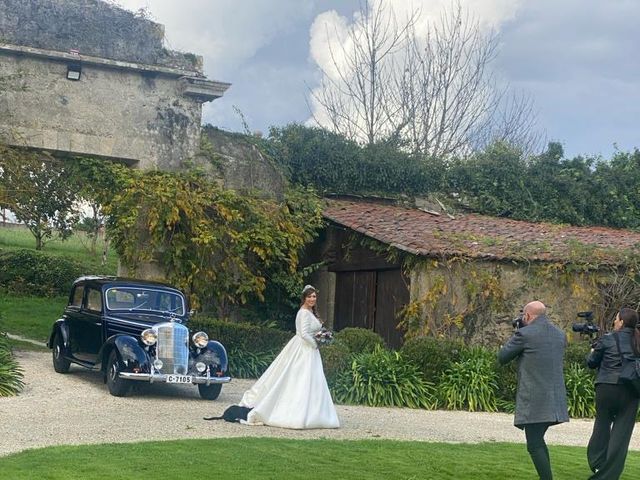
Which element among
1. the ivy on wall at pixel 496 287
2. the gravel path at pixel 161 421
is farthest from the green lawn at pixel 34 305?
the ivy on wall at pixel 496 287

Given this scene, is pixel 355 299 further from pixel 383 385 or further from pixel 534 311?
pixel 534 311

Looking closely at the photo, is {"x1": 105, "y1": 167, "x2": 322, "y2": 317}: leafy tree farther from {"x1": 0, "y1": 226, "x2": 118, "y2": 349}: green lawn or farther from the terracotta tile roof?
{"x1": 0, "y1": 226, "x2": 118, "y2": 349}: green lawn

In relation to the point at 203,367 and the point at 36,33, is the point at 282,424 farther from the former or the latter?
the point at 36,33

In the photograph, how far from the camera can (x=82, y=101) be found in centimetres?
1997

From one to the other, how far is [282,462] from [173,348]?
5251 millimetres

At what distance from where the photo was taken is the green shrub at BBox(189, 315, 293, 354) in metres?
17.5

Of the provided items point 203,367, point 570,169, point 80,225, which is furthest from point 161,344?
point 80,225

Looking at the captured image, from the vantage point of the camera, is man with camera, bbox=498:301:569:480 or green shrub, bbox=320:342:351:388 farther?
green shrub, bbox=320:342:351:388

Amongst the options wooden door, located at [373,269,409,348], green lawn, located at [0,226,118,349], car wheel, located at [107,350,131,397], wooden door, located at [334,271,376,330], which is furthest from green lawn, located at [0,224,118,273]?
car wheel, located at [107,350,131,397]

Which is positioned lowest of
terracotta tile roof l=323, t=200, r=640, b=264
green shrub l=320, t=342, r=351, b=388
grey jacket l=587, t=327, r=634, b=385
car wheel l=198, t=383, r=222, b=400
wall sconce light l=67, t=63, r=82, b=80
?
car wheel l=198, t=383, r=222, b=400

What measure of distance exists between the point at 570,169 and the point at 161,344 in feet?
52.0

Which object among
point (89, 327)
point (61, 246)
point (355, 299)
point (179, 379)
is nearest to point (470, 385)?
point (179, 379)

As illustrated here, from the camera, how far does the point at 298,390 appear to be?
11.9 metres

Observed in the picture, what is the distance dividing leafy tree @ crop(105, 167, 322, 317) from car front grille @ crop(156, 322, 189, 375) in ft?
18.0
